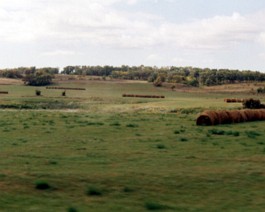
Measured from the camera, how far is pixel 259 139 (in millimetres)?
30312

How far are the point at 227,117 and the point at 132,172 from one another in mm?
25569

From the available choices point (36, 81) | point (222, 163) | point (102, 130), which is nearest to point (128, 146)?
point (222, 163)

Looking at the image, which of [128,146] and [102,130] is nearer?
[128,146]

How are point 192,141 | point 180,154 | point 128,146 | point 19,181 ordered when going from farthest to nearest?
point 192,141 → point 128,146 → point 180,154 → point 19,181

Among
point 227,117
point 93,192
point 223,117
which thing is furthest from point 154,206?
point 227,117

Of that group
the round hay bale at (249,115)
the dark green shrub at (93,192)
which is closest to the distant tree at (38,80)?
the round hay bale at (249,115)

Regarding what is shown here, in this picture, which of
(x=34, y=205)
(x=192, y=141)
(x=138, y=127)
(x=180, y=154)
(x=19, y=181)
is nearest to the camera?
(x=34, y=205)

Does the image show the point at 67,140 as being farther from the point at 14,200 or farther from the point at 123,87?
the point at 123,87

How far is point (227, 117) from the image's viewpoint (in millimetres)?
42781

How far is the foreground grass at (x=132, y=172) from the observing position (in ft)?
47.4

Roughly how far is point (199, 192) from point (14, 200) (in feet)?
19.2

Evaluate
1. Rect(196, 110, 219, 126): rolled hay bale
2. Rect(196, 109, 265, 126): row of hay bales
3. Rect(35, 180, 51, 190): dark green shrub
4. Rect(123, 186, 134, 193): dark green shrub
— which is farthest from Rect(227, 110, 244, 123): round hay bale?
Rect(35, 180, 51, 190): dark green shrub

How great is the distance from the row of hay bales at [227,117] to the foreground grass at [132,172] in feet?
29.8

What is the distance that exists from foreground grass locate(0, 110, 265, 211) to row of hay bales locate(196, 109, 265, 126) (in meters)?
9.09
